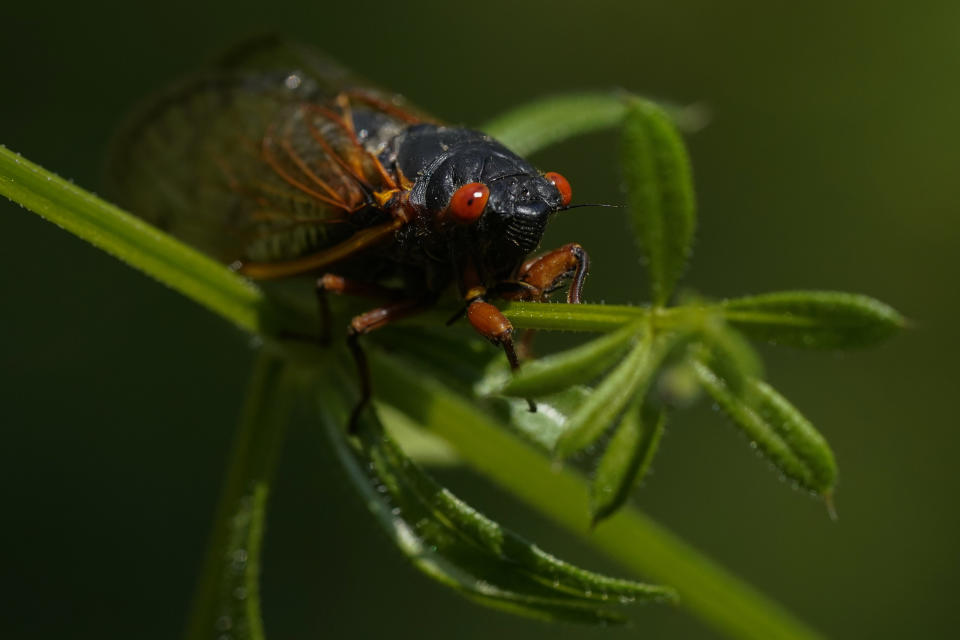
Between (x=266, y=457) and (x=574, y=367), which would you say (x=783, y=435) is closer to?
(x=574, y=367)

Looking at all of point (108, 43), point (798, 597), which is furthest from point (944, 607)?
point (108, 43)

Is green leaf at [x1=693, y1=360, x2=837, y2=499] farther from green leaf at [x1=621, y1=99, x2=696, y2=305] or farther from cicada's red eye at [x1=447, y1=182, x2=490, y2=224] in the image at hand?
cicada's red eye at [x1=447, y1=182, x2=490, y2=224]

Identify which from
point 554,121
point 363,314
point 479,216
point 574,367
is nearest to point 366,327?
point 363,314

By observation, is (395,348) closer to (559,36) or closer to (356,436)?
(356,436)

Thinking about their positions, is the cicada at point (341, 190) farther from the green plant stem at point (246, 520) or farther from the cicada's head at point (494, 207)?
the green plant stem at point (246, 520)

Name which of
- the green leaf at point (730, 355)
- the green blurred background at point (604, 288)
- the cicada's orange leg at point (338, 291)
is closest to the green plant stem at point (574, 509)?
the cicada's orange leg at point (338, 291)
